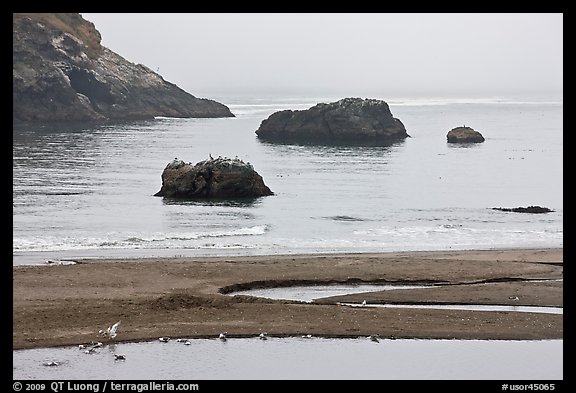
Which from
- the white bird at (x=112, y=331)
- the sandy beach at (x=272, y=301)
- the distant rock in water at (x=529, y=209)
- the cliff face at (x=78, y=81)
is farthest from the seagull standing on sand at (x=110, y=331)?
the cliff face at (x=78, y=81)

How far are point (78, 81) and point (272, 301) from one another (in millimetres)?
142065

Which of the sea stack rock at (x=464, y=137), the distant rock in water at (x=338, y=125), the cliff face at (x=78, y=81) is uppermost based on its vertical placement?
the cliff face at (x=78, y=81)

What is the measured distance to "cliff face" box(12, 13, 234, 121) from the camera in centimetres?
14925

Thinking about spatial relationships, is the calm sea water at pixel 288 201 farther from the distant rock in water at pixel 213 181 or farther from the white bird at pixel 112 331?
the white bird at pixel 112 331

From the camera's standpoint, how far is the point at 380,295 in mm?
29688

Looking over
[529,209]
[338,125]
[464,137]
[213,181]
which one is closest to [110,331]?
[213,181]

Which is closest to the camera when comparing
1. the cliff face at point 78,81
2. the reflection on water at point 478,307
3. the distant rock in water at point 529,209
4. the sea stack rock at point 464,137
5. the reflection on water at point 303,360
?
the reflection on water at point 303,360

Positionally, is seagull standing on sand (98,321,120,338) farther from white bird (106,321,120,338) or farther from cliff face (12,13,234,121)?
cliff face (12,13,234,121)

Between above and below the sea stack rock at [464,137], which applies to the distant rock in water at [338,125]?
above

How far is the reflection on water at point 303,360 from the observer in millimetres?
20828

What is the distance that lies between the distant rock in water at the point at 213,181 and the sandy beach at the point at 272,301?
72.1ft
